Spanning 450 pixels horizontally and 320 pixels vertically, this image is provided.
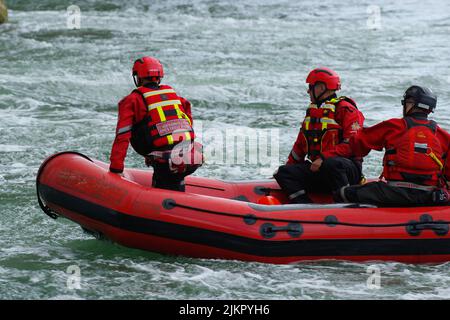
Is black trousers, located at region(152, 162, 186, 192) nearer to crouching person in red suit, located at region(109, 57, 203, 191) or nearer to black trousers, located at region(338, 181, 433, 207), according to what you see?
crouching person in red suit, located at region(109, 57, 203, 191)

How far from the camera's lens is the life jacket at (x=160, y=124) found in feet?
20.6

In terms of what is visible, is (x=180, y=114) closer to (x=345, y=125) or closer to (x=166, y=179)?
(x=166, y=179)

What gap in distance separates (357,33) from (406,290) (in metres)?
12.3

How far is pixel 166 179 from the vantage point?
6.48m

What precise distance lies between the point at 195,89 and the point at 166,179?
6521 mm

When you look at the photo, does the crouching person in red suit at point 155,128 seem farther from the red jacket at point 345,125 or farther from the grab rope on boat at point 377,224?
the red jacket at point 345,125

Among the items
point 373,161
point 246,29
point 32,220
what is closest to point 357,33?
point 246,29

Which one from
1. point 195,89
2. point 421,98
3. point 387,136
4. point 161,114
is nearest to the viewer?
point 421,98

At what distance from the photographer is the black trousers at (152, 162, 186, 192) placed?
6418 millimetres

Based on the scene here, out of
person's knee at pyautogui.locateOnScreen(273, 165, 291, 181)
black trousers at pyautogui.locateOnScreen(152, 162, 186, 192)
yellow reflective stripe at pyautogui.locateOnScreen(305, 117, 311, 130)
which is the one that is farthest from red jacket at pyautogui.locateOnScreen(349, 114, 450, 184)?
black trousers at pyautogui.locateOnScreen(152, 162, 186, 192)

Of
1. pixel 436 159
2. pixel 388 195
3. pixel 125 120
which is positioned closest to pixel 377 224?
pixel 388 195

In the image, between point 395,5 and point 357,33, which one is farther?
point 395,5

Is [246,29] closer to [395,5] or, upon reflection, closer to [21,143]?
[395,5]

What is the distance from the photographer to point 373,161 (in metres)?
9.47
